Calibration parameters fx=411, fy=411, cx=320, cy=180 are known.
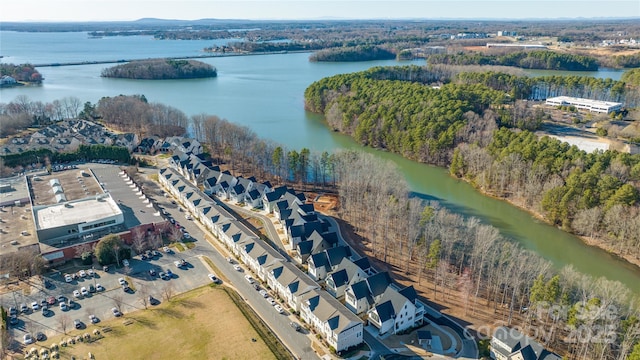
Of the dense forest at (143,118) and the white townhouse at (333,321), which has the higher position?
the dense forest at (143,118)

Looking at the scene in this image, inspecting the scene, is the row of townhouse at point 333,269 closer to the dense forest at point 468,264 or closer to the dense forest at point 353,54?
the dense forest at point 468,264

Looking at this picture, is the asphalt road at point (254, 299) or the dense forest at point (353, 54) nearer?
the asphalt road at point (254, 299)

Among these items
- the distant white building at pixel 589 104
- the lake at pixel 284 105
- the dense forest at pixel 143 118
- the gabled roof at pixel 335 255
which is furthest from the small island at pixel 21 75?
the distant white building at pixel 589 104

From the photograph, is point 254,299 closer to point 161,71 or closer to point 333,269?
point 333,269

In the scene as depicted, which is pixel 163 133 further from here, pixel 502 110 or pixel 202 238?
pixel 502 110

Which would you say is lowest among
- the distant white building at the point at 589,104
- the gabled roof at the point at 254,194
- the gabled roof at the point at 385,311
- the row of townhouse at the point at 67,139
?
the gabled roof at the point at 385,311

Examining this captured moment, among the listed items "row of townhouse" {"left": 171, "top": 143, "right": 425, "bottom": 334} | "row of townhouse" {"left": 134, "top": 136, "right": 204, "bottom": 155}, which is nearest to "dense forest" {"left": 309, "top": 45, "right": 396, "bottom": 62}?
"row of townhouse" {"left": 134, "top": 136, "right": 204, "bottom": 155}

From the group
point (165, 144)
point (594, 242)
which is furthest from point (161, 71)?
point (594, 242)

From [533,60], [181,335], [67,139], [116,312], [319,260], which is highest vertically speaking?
[533,60]
